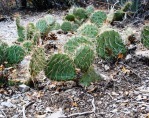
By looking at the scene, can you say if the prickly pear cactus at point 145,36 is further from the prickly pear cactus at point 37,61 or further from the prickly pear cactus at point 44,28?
the prickly pear cactus at point 44,28

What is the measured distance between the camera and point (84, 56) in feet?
11.2

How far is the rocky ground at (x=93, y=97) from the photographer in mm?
3043

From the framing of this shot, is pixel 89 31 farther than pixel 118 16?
No

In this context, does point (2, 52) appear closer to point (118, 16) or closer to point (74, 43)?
point (74, 43)

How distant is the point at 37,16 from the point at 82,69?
19.1ft

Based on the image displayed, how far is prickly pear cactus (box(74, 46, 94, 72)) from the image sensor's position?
341 centimetres

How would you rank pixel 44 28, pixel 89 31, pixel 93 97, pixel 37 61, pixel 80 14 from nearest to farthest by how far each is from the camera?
pixel 93 97 < pixel 37 61 < pixel 89 31 < pixel 44 28 < pixel 80 14

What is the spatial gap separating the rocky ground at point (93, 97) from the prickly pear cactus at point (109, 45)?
0.36 ft

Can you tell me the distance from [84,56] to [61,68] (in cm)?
25

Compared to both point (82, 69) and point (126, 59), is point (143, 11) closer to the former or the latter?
point (126, 59)

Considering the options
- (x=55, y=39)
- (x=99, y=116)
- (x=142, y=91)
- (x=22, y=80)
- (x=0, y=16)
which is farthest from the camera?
(x=0, y=16)

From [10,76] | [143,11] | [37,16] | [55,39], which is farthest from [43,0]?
[10,76]

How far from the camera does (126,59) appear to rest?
394cm

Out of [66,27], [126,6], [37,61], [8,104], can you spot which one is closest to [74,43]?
[37,61]
